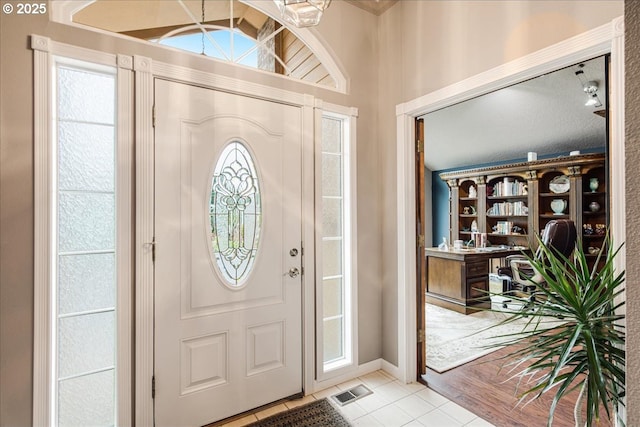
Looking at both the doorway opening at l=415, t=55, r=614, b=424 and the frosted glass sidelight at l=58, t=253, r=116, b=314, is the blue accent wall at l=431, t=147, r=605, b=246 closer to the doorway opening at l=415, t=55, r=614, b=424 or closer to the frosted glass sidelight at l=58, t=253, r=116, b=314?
the doorway opening at l=415, t=55, r=614, b=424

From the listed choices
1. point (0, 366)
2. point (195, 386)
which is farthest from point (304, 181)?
point (0, 366)

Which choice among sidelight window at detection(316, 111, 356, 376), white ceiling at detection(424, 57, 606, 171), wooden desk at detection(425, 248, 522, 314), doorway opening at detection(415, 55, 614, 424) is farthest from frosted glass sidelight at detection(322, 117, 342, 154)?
white ceiling at detection(424, 57, 606, 171)

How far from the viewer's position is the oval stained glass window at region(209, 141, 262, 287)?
6.59 ft

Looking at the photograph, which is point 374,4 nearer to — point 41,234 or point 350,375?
point 41,234

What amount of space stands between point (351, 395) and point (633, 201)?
2247 millimetres

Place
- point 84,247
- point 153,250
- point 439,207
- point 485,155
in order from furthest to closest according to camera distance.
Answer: point 439,207
point 485,155
point 153,250
point 84,247

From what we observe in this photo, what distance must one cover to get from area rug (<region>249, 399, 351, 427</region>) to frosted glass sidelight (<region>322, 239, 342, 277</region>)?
889 millimetres

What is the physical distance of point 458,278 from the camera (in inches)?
170

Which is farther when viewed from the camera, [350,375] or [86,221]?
[350,375]

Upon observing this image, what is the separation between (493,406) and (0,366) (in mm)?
2787

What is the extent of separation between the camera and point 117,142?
1701 mm

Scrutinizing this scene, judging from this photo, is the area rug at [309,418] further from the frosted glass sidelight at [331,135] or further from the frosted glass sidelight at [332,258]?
the frosted glass sidelight at [331,135]

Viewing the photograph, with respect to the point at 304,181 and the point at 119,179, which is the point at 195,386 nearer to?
the point at 119,179

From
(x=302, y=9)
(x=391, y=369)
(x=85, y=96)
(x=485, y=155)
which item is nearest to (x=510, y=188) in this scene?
(x=485, y=155)
